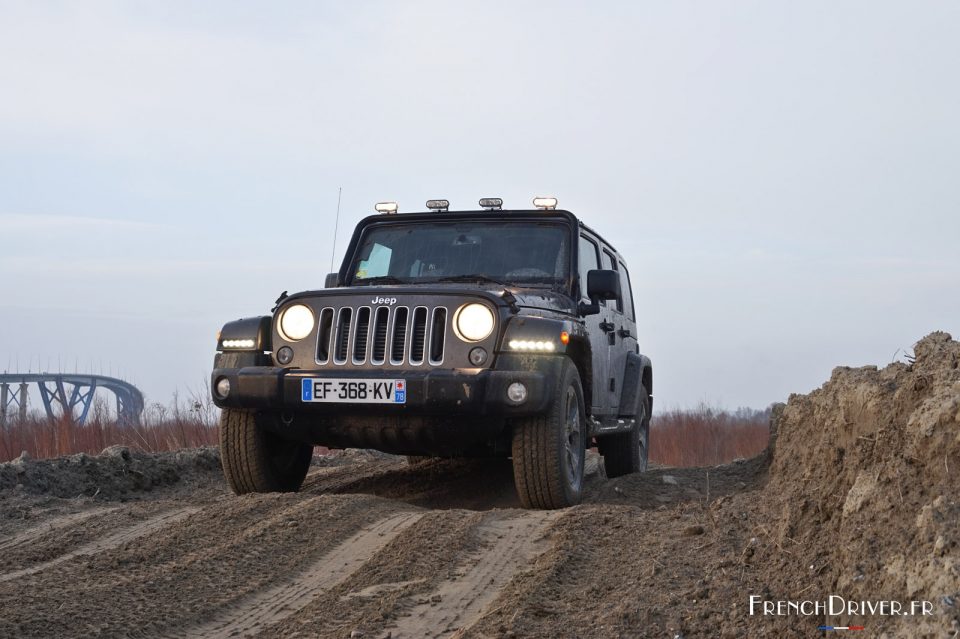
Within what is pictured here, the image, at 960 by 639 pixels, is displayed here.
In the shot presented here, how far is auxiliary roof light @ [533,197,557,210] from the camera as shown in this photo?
7703 millimetres

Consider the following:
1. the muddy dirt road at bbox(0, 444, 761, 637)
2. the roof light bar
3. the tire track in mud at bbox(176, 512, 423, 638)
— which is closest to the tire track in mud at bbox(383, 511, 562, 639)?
the muddy dirt road at bbox(0, 444, 761, 637)

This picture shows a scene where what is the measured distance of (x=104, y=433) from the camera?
1193 centimetres

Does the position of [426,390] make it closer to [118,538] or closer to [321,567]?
[321,567]

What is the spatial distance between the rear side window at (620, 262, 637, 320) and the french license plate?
3973mm

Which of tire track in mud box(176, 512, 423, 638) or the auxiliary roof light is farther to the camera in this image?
the auxiliary roof light

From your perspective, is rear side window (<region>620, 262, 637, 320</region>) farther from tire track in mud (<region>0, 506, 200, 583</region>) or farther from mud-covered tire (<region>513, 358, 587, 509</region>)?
tire track in mud (<region>0, 506, 200, 583</region>)

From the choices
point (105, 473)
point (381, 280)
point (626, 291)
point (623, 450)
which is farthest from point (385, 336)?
point (626, 291)

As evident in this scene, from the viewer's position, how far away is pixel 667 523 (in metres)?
5.13

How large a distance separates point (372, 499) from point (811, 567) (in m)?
3.21

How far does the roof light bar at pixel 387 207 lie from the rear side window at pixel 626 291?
8.44 feet

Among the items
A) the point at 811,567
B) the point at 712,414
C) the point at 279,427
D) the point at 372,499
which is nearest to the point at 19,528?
the point at 279,427

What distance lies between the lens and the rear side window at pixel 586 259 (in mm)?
7477

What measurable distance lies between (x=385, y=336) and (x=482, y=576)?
205 centimetres

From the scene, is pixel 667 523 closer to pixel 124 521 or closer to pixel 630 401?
pixel 124 521
